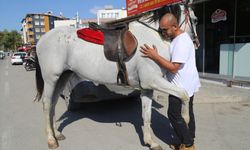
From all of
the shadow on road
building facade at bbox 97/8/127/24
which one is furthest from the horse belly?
building facade at bbox 97/8/127/24

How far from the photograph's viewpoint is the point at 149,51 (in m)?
3.18

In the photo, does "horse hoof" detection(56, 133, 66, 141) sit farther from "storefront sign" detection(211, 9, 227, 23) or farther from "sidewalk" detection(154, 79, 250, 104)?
"storefront sign" detection(211, 9, 227, 23)

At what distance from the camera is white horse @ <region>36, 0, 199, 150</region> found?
3.29m

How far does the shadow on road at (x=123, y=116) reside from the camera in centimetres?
445

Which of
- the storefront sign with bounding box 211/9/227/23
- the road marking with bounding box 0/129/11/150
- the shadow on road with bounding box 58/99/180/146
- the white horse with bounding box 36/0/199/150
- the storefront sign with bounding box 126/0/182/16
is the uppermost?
the storefront sign with bounding box 126/0/182/16

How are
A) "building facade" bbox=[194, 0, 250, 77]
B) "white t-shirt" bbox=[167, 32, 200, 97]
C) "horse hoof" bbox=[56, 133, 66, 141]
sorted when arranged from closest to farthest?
"white t-shirt" bbox=[167, 32, 200, 97]
"horse hoof" bbox=[56, 133, 66, 141]
"building facade" bbox=[194, 0, 250, 77]

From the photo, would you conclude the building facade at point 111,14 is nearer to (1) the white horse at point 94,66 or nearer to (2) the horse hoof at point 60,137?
(1) the white horse at point 94,66

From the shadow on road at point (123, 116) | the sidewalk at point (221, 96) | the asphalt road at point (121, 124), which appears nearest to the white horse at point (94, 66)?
the asphalt road at point (121, 124)

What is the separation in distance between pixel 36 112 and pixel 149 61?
3882 mm

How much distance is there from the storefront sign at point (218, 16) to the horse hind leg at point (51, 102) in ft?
21.9

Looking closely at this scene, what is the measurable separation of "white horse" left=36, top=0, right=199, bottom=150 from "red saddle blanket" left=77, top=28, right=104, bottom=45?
0.06m

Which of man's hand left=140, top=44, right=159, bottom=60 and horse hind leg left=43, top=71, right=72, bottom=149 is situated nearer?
man's hand left=140, top=44, right=159, bottom=60

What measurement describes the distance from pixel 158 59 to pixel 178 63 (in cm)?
26

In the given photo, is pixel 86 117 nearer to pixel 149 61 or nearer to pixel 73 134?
pixel 73 134
